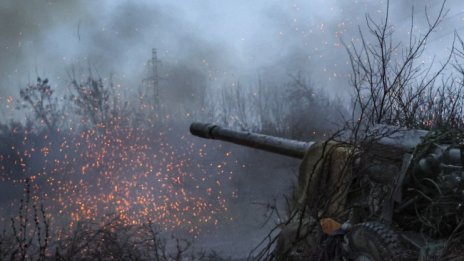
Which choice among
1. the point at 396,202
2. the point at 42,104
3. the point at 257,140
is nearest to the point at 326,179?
the point at 396,202

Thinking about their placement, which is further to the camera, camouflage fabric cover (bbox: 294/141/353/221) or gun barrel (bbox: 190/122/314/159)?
gun barrel (bbox: 190/122/314/159)

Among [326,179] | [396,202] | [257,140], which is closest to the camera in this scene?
[396,202]

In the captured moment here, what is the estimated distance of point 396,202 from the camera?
4.84 metres

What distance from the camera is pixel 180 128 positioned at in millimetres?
33750

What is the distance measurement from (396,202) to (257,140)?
2769 mm

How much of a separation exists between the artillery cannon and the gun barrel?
996mm

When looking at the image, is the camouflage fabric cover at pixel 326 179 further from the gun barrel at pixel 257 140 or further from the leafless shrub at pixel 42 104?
the leafless shrub at pixel 42 104

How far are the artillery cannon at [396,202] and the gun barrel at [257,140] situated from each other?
1.00m

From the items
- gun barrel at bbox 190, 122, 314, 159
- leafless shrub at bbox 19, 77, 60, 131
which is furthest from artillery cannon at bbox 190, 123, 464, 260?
leafless shrub at bbox 19, 77, 60, 131

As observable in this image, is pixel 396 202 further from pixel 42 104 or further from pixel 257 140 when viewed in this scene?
pixel 42 104

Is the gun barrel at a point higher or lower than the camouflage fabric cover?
higher

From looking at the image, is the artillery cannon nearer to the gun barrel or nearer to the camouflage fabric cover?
the camouflage fabric cover

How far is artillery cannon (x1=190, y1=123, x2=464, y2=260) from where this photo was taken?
4.44 metres

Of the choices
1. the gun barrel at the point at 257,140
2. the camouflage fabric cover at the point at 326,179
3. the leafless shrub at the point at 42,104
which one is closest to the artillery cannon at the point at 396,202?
the camouflage fabric cover at the point at 326,179
